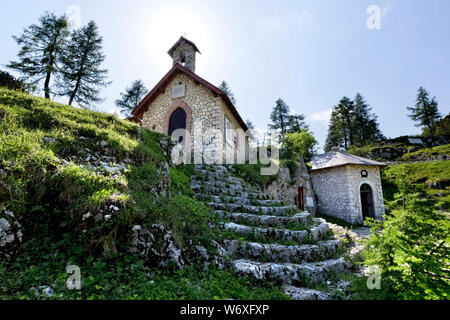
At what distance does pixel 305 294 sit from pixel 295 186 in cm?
1276

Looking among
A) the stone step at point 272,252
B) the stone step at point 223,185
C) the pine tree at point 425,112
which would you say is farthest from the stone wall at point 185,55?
the pine tree at point 425,112

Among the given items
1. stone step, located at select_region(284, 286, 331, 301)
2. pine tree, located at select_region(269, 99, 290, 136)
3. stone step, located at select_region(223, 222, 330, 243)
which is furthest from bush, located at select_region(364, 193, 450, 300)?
pine tree, located at select_region(269, 99, 290, 136)

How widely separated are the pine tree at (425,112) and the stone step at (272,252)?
41.8 metres

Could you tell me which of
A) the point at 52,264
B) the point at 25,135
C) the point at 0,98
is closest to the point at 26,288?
the point at 52,264

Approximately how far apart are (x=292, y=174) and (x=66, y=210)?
1505 cm

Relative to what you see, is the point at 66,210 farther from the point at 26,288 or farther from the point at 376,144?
the point at 376,144

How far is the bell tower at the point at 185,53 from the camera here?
43.4 feet

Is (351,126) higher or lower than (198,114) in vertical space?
higher

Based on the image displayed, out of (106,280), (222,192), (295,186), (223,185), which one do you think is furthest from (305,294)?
(295,186)

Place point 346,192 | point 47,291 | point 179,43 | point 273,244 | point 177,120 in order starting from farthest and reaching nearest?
point 346,192 → point 179,43 → point 177,120 → point 273,244 → point 47,291

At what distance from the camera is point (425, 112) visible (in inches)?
1351

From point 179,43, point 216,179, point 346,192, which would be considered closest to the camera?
point 216,179

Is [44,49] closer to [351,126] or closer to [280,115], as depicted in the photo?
[280,115]

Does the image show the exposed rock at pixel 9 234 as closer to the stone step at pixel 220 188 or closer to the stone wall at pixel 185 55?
the stone step at pixel 220 188
